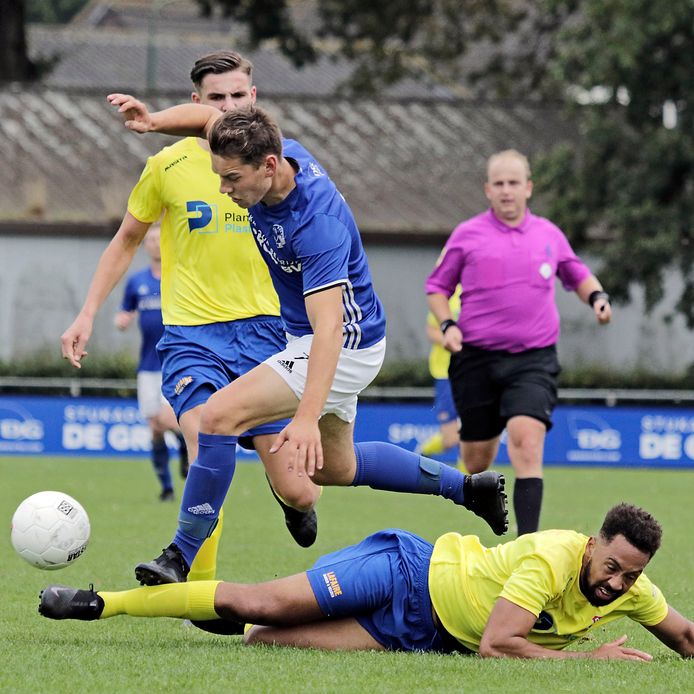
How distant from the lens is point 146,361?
1453cm

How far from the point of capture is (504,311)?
8.99 metres

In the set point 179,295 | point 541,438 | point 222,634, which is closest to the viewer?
point 222,634

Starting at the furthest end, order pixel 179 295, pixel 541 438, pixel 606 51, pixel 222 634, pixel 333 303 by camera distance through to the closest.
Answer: pixel 606 51, pixel 541 438, pixel 179 295, pixel 222 634, pixel 333 303

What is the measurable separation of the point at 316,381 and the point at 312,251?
0.53 metres

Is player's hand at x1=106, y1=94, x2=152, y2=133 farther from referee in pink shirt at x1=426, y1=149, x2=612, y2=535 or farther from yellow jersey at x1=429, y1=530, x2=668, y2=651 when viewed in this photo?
referee in pink shirt at x1=426, y1=149, x2=612, y2=535

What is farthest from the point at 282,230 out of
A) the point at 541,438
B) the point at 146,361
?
the point at 146,361

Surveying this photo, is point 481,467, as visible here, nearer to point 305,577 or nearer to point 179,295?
point 179,295

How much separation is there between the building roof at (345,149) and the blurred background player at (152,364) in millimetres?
13500

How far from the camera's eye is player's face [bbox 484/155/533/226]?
9070 millimetres

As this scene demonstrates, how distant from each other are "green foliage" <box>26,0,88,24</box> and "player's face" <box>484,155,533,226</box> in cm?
5347

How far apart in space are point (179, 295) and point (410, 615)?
207 centimetres

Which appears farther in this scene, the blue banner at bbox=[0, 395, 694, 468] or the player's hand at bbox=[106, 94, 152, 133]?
the blue banner at bbox=[0, 395, 694, 468]

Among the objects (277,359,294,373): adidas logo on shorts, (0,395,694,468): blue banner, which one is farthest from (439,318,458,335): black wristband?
(0,395,694,468): blue banner

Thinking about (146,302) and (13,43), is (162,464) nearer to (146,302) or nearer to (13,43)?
(146,302)
